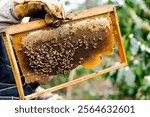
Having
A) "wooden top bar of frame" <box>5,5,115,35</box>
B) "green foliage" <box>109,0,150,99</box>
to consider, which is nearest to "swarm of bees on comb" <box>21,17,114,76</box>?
"wooden top bar of frame" <box>5,5,115,35</box>

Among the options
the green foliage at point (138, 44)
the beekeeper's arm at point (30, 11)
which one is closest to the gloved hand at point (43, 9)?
the beekeeper's arm at point (30, 11)

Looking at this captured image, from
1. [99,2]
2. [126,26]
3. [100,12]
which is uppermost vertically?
[100,12]

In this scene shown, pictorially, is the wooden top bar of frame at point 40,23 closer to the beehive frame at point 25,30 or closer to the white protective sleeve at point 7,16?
the beehive frame at point 25,30

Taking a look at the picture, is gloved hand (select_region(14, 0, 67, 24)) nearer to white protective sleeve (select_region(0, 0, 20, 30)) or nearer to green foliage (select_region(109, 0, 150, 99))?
white protective sleeve (select_region(0, 0, 20, 30))

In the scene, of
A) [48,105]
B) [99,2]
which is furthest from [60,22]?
[99,2]

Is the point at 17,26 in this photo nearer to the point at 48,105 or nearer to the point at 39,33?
the point at 39,33
